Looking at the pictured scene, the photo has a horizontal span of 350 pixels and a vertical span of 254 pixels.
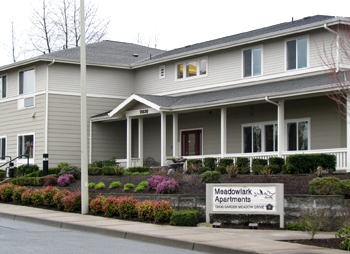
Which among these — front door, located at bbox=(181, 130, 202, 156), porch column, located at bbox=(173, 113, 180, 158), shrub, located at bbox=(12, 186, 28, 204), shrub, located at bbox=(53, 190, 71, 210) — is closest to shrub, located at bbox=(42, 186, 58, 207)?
shrub, located at bbox=(53, 190, 71, 210)

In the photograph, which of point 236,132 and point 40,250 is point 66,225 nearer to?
point 40,250

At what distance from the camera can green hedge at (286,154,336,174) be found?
21.8 meters

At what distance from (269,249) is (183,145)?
1951 centimetres

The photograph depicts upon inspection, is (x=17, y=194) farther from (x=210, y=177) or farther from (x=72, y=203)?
(x=210, y=177)

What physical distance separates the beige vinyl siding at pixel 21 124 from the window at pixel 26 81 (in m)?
0.93

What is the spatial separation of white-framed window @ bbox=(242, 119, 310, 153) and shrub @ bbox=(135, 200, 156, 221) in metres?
9.80

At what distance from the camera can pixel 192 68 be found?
31703mm

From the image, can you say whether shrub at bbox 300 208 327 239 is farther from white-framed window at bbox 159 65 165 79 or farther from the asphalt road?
white-framed window at bbox 159 65 165 79

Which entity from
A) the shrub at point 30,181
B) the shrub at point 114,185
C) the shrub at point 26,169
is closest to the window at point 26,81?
the shrub at point 26,169

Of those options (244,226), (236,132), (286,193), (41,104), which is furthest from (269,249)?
(41,104)

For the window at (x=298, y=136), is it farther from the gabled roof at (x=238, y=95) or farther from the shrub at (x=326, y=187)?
the shrub at (x=326, y=187)

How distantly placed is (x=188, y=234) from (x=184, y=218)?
1.83 m

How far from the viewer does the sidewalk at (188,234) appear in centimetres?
1277

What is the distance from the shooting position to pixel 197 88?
31.0 meters
